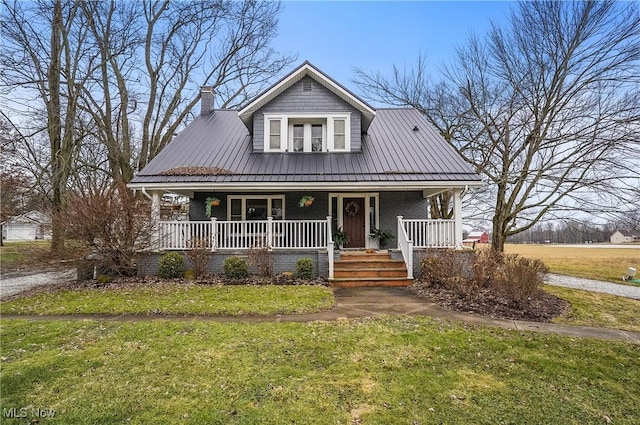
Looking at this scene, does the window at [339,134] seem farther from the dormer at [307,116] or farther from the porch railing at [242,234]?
the porch railing at [242,234]

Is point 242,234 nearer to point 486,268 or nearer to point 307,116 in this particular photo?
point 307,116

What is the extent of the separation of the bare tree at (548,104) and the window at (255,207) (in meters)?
10.5

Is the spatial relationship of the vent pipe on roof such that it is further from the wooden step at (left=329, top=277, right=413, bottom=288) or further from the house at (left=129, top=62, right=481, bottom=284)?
the wooden step at (left=329, top=277, right=413, bottom=288)

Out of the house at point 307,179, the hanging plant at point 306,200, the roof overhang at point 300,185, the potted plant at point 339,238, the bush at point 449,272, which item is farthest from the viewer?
the hanging plant at point 306,200

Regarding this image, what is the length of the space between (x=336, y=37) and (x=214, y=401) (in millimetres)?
15113

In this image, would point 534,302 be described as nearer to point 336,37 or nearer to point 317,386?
point 317,386

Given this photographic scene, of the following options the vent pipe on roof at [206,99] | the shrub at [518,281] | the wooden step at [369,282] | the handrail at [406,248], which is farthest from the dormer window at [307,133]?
the shrub at [518,281]

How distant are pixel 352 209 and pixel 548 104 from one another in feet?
33.4

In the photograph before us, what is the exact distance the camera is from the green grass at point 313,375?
10.2 feet

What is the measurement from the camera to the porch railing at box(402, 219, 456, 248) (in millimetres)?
10766

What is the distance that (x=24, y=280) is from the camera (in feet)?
37.3

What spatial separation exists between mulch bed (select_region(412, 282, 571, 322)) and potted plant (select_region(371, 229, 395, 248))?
3.48 m

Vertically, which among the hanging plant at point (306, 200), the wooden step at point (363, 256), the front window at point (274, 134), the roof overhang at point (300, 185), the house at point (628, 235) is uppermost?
the front window at point (274, 134)

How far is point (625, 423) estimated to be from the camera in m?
3.05
